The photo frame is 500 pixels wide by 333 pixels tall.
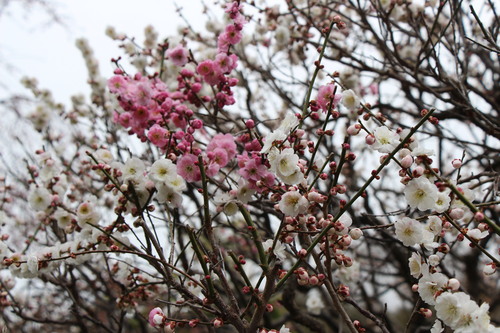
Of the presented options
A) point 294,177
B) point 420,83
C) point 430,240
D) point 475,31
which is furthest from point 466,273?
point 294,177

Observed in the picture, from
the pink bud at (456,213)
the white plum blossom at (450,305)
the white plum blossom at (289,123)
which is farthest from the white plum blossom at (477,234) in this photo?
the white plum blossom at (289,123)

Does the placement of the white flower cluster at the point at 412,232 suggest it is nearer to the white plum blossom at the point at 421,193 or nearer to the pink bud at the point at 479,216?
the white plum blossom at the point at 421,193

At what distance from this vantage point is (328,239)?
5.94 feet

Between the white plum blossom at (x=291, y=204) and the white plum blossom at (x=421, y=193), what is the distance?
15.9 inches

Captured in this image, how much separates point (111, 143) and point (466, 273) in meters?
5.02

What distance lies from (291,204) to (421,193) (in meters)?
0.50

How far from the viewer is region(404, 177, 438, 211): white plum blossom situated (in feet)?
5.59

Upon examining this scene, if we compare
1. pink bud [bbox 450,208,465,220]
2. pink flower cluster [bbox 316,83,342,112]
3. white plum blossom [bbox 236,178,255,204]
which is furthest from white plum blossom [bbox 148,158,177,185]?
pink bud [bbox 450,208,465,220]

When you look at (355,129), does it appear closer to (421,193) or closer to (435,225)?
(421,193)

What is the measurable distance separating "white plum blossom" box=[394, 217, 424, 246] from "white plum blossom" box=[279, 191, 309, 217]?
408mm

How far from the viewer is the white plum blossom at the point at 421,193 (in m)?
1.70

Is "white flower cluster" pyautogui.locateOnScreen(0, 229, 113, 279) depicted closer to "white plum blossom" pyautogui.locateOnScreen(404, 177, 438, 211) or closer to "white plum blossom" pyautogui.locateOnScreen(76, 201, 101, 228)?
"white plum blossom" pyautogui.locateOnScreen(76, 201, 101, 228)

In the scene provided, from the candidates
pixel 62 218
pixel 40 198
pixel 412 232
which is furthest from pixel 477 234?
pixel 40 198

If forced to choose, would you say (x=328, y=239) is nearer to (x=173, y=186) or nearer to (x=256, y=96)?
(x=173, y=186)
